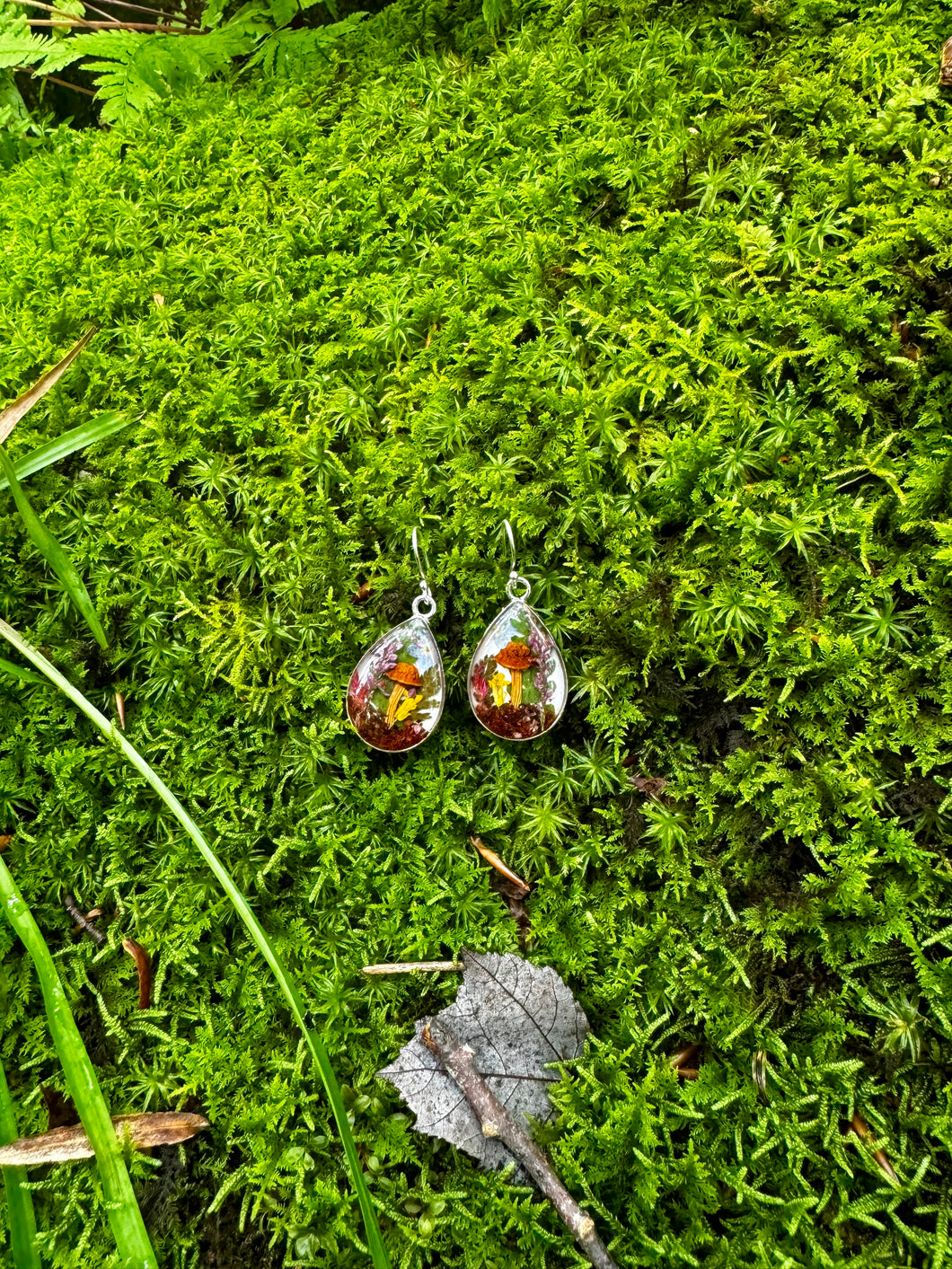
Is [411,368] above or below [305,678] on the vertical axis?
above

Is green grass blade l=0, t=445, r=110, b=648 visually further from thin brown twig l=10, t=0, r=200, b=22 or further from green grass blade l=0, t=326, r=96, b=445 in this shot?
thin brown twig l=10, t=0, r=200, b=22

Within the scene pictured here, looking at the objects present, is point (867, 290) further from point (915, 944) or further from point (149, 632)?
point (149, 632)

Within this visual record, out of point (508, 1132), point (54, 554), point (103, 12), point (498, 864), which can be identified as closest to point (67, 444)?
point (54, 554)

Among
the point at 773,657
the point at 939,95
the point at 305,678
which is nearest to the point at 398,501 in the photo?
the point at 305,678

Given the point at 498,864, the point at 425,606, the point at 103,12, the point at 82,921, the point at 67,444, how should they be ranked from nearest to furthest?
the point at 498,864 < the point at 82,921 < the point at 425,606 < the point at 67,444 < the point at 103,12

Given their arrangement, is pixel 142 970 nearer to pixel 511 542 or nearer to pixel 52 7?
pixel 511 542

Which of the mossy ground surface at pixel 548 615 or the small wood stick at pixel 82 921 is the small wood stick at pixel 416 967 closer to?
the mossy ground surface at pixel 548 615
